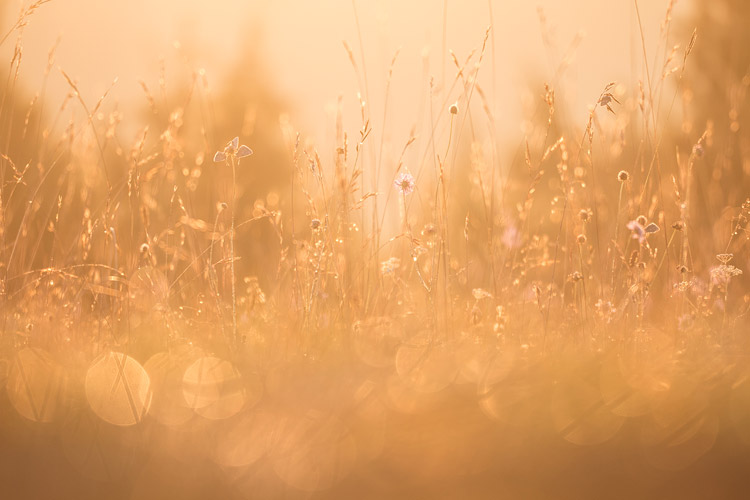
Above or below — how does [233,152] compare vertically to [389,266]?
above

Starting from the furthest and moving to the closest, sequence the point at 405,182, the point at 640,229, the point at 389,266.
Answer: the point at 405,182, the point at 389,266, the point at 640,229

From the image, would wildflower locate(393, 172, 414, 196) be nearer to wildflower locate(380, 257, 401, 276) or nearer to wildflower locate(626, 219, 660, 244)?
wildflower locate(380, 257, 401, 276)

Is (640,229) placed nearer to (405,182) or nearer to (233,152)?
(405,182)

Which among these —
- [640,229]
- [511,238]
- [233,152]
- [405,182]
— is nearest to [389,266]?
[405,182]

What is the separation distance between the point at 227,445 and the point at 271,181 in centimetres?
1105

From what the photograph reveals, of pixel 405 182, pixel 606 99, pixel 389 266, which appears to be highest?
pixel 606 99

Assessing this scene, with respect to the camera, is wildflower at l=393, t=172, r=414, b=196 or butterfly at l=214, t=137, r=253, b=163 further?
wildflower at l=393, t=172, r=414, b=196

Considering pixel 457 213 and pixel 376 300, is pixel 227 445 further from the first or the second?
pixel 457 213

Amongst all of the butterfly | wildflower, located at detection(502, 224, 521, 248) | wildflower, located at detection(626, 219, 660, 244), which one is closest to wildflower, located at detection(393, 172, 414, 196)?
wildflower, located at detection(502, 224, 521, 248)

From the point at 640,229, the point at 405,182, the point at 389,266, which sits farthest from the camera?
the point at 405,182

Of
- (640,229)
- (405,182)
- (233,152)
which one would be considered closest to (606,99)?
(640,229)

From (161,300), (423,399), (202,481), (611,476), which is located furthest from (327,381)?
(161,300)

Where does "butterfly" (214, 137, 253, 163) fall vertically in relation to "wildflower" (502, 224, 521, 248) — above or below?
above

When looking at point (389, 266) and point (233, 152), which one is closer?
point (233, 152)
